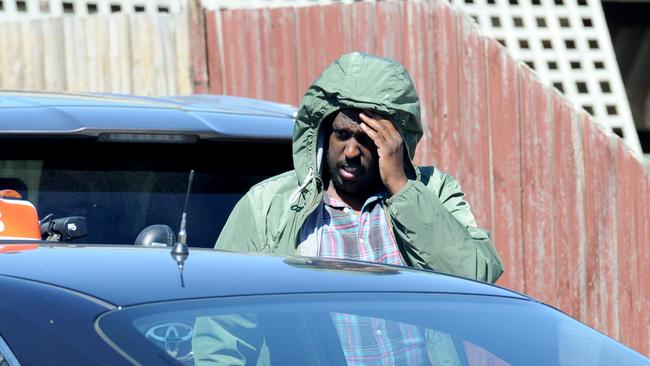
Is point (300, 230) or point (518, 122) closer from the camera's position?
point (300, 230)

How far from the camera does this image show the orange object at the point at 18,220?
154 inches

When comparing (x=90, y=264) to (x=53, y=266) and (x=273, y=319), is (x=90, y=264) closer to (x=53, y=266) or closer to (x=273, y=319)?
(x=53, y=266)

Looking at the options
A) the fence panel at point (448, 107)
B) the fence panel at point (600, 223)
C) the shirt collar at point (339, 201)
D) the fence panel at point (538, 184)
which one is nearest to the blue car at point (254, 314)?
the shirt collar at point (339, 201)

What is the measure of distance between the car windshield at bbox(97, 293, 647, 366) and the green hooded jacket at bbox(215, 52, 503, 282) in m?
0.80

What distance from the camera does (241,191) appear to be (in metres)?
4.80

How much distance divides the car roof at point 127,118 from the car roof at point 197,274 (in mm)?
1354

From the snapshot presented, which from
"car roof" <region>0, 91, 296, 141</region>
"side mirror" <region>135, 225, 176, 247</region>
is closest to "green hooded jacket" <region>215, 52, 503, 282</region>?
"side mirror" <region>135, 225, 176, 247</region>

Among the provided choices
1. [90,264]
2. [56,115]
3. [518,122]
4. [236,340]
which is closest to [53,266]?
[90,264]

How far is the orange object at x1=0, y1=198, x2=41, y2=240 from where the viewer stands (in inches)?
154

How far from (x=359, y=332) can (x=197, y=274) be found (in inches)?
13.2

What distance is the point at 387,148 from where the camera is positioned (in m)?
4.02

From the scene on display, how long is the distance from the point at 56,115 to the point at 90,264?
6.02ft

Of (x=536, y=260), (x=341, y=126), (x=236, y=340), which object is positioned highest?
(x=341, y=126)

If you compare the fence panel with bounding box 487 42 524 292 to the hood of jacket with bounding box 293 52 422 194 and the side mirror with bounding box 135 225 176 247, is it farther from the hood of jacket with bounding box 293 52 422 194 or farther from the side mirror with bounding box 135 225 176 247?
the side mirror with bounding box 135 225 176 247
